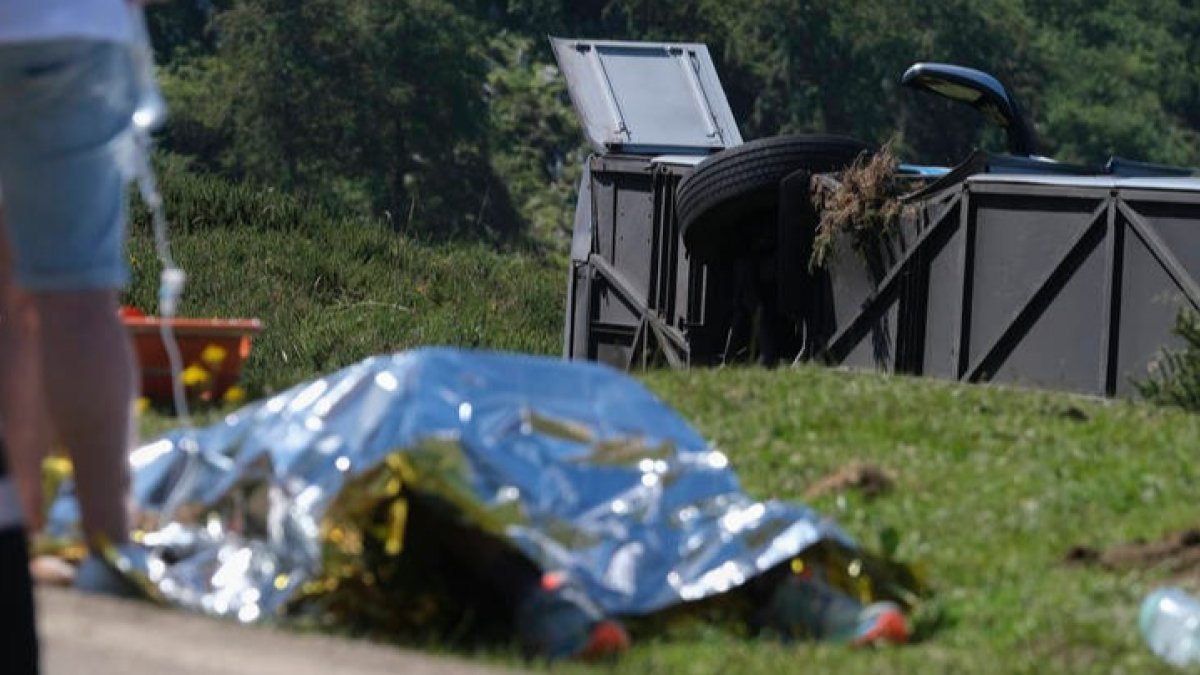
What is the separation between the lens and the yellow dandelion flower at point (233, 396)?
8.77m

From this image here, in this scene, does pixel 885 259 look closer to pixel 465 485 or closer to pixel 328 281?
pixel 465 485

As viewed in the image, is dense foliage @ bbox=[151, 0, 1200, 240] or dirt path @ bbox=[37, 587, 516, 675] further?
dense foliage @ bbox=[151, 0, 1200, 240]

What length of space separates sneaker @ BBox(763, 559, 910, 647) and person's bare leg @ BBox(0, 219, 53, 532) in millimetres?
1893

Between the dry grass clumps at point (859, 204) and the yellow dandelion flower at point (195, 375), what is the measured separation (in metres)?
6.58

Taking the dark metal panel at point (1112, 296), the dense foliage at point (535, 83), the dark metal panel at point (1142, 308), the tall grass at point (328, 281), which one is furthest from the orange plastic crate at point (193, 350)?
the dense foliage at point (535, 83)

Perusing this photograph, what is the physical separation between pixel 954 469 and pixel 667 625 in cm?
242

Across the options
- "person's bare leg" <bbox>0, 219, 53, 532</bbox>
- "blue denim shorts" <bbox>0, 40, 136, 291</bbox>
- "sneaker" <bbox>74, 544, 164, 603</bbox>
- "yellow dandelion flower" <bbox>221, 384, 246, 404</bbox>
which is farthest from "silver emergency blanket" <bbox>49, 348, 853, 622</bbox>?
"yellow dandelion flower" <bbox>221, 384, 246, 404</bbox>

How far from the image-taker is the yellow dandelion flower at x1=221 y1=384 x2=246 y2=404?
8.77 meters

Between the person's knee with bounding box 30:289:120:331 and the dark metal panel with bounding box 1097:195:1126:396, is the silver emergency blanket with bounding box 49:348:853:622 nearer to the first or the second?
the person's knee with bounding box 30:289:120:331

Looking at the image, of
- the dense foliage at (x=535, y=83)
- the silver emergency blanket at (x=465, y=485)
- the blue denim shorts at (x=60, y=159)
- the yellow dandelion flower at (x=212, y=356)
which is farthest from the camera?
the dense foliage at (x=535, y=83)

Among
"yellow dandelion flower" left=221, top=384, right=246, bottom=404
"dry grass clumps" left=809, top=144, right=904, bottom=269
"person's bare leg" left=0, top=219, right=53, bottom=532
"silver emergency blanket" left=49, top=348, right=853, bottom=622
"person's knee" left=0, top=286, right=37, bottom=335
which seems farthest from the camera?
"dry grass clumps" left=809, top=144, right=904, bottom=269

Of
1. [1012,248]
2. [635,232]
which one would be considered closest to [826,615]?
[1012,248]

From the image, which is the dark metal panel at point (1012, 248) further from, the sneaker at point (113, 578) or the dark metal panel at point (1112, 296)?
the sneaker at point (113, 578)

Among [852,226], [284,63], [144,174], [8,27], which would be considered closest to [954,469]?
[144,174]
